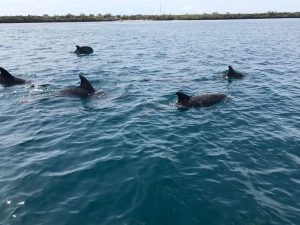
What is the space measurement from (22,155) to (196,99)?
9446mm

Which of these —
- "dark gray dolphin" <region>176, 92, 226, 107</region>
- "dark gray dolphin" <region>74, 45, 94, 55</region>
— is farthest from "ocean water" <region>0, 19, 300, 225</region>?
"dark gray dolphin" <region>74, 45, 94, 55</region>

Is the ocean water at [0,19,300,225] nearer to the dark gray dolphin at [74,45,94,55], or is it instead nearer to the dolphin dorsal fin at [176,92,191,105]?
the dolphin dorsal fin at [176,92,191,105]

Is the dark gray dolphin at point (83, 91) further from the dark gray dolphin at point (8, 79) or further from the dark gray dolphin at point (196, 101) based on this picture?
the dark gray dolphin at point (196, 101)

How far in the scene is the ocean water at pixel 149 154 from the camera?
31.5ft

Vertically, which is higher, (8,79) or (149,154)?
(8,79)

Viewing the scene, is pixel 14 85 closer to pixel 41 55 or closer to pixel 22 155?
pixel 22 155

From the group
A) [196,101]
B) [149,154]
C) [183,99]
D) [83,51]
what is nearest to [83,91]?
[183,99]

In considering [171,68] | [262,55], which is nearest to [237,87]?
[171,68]

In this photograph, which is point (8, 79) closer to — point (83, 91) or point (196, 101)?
point (83, 91)

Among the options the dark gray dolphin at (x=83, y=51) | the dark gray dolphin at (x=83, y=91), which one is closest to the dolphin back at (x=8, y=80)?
the dark gray dolphin at (x=83, y=91)

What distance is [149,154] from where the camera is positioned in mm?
13047

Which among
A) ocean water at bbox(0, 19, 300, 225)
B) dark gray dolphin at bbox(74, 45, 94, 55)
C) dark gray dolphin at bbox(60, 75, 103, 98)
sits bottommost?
dark gray dolphin at bbox(74, 45, 94, 55)

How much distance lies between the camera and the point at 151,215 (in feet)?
30.8

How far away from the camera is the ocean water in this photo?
9.59m
